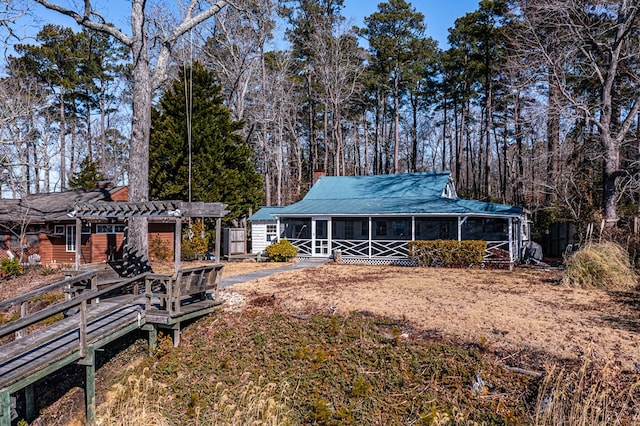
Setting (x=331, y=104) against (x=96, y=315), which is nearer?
(x=96, y=315)

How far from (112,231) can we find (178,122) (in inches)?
265

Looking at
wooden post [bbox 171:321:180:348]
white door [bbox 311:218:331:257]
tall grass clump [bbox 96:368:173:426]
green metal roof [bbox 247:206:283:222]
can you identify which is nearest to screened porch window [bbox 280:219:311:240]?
white door [bbox 311:218:331:257]

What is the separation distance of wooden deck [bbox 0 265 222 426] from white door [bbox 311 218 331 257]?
37.2 ft

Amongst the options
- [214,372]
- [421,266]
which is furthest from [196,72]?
[214,372]

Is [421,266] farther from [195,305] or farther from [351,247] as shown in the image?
[195,305]

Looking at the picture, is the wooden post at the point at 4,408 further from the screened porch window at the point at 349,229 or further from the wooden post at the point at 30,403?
the screened porch window at the point at 349,229

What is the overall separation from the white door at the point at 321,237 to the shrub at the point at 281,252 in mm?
1364

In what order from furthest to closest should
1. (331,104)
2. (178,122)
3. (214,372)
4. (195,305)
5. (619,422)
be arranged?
(331,104), (178,122), (195,305), (214,372), (619,422)

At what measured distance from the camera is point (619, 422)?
4867 mm

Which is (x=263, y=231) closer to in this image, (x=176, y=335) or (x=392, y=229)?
(x=392, y=229)

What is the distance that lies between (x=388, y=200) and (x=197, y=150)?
10.7 meters

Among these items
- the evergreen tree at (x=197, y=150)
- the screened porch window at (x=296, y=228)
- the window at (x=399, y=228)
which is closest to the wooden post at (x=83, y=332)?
the evergreen tree at (x=197, y=150)

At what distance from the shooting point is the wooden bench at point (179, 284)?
796 cm

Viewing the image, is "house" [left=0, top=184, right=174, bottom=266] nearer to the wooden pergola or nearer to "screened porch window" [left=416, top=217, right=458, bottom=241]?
the wooden pergola
